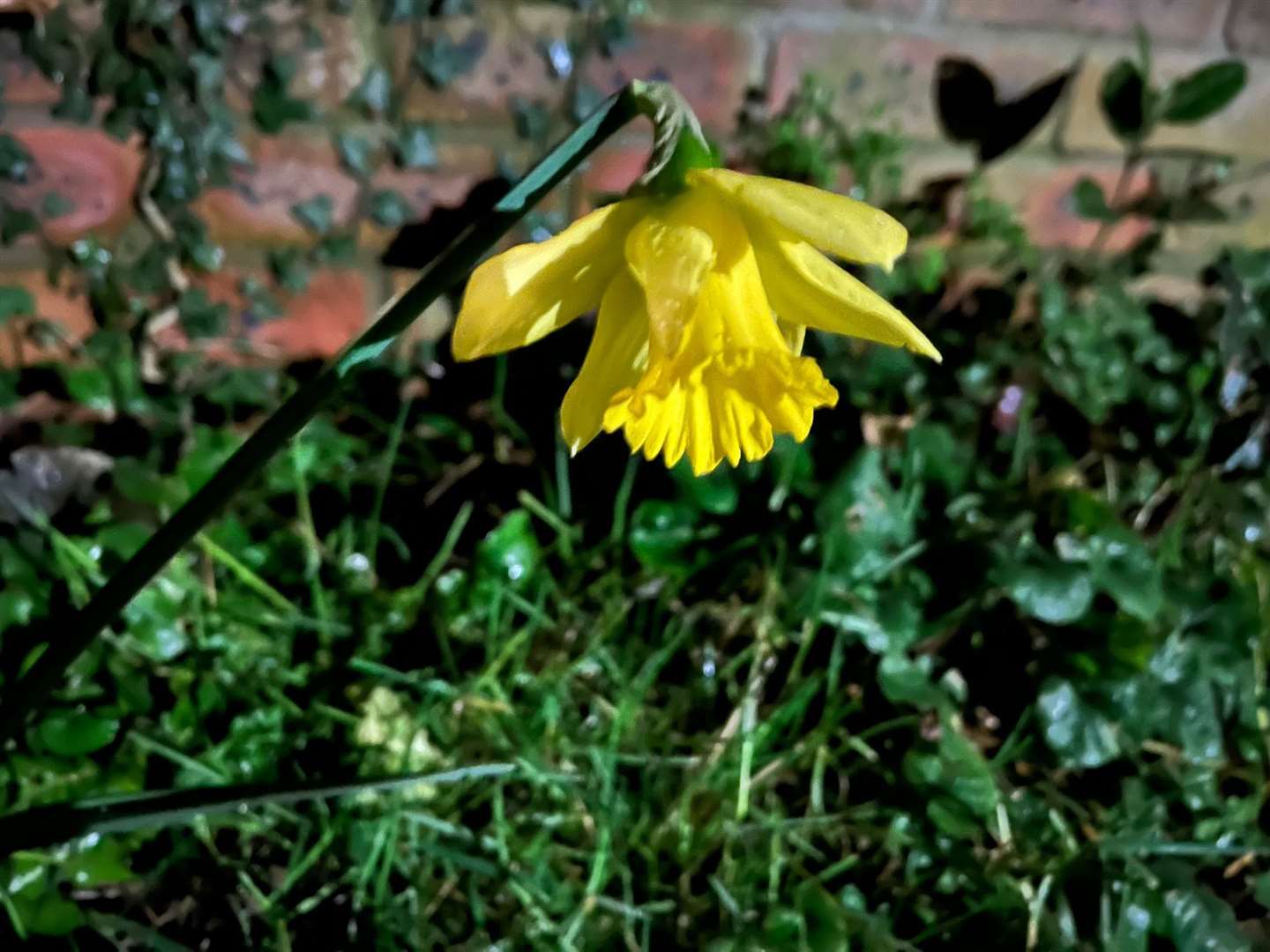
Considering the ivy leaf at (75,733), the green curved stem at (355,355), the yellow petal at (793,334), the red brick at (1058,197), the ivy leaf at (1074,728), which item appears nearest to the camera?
the green curved stem at (355,355)

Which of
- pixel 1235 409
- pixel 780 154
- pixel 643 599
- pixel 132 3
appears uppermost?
pixel 132 3

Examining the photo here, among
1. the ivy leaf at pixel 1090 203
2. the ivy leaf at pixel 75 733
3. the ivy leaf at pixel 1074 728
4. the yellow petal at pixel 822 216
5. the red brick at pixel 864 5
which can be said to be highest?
the red brick at pixel 864 5

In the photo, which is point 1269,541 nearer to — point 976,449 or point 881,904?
point 976,449

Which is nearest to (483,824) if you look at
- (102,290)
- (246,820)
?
(246,820)

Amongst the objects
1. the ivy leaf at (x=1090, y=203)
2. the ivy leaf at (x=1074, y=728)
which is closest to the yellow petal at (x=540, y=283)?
the ivy leaf at (x=1074, y=728)

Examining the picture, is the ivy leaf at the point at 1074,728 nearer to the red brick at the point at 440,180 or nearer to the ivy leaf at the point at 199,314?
the red brick at the point at 440,180

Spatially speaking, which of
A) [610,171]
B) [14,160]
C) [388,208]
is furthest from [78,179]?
[610,171]

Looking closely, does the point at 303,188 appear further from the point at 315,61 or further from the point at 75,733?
the point at 75,733
